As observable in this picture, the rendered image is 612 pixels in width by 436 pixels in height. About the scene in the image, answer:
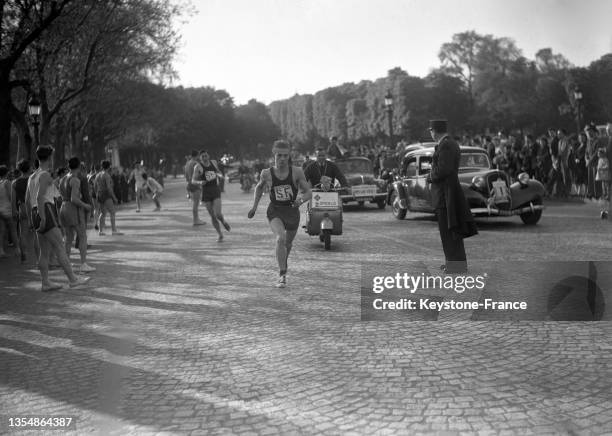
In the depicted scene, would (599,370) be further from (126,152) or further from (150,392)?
(126,152)

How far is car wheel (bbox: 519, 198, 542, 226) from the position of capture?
14.8 m

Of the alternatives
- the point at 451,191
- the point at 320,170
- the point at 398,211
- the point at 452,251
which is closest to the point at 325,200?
the point at 320,170

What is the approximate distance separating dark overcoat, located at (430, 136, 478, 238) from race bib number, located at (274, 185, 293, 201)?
6.15ft

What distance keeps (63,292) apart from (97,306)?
1421 mm

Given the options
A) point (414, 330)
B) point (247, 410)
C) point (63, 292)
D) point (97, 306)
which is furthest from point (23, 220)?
point (247, 410)

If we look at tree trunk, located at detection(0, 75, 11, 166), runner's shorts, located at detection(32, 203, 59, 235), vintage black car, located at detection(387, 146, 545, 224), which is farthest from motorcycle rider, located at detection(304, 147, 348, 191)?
tree trunk, located at detection(0, 75, 11, 166)

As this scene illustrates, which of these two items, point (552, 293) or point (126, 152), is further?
point (126, 152)

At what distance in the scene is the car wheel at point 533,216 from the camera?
14.8m

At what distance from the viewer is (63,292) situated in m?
9.13

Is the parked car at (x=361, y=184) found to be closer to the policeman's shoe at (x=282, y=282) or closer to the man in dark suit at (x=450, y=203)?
the man in dark suit at (x=450, y=203)

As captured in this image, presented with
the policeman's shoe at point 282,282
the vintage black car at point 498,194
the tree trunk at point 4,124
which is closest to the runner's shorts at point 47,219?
the policeman's shoe at point 282,282

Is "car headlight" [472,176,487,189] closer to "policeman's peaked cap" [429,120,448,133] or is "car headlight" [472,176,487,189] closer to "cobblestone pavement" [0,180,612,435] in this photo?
"cobblestone pavement" [0,180,612,435]

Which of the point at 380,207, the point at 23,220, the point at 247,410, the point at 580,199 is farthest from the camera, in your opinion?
the point at 380,207

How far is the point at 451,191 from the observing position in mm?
8906
